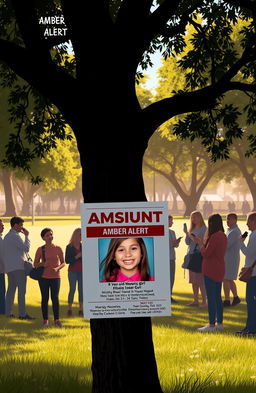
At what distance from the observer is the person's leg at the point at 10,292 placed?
534 inches

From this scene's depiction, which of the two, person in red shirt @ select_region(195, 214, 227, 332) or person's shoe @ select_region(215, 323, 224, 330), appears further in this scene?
person's shoe @ select_region(215, 323, 224, 330)

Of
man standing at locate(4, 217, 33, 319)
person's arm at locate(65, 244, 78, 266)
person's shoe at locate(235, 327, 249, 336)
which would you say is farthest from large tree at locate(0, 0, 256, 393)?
person's arm at locate(65, 244, 78, 266)

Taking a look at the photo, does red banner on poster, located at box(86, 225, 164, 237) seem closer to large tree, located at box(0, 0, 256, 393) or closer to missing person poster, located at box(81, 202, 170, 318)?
missing person poster, located at box(81, 202, 170, 318)

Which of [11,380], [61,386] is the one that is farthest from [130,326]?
[11,380]

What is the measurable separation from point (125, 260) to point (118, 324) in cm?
121

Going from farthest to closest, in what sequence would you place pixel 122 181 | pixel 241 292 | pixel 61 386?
pixel 241 292 < pixel 61 386 < pixel 122 181

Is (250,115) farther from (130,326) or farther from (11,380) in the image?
(11,380)

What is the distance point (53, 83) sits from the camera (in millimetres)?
6727

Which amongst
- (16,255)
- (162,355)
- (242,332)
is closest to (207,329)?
(242,332)

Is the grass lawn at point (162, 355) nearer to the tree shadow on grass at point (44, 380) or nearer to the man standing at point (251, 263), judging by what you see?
the tree shadow on grass at point (44, 380)

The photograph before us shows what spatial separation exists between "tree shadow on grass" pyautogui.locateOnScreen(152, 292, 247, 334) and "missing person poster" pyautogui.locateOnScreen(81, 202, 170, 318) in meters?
6.94

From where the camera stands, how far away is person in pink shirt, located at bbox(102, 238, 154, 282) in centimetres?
536

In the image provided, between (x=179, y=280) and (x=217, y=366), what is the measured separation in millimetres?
10472

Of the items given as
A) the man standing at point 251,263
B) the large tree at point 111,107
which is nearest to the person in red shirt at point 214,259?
the man standing at point 251,263
